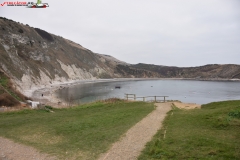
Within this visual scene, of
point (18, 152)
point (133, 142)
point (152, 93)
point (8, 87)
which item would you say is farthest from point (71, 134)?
point (152, 93)

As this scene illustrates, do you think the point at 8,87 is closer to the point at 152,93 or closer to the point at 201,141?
the point at 201,141

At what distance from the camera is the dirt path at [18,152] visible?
→ 9203 millimetres

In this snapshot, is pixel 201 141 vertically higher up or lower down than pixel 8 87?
lower down

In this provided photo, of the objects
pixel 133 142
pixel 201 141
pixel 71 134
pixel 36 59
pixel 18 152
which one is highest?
pixel 36 59

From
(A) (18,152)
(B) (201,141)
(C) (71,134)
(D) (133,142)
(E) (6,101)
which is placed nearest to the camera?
(B) (201,141)

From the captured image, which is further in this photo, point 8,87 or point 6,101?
point 8,87

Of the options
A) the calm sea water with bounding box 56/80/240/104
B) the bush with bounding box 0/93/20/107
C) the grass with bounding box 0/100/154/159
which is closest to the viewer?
the grass with bounding box 0/100/154/159

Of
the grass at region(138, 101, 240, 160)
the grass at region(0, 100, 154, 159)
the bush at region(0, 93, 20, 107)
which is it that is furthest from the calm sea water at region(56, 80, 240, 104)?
the grass at region(138, 101, 240, 160)

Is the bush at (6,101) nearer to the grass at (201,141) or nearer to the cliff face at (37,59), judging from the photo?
the cliff face at (37,59)

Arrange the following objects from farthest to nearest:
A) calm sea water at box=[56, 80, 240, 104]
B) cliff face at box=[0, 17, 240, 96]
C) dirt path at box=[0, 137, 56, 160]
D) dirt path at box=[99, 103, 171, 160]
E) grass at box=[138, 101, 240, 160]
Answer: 1. cliff face at box=[0, 17, 240, 96]
2. calm sea water at box=[56, 80, 240, 104]
3. dirt path at box=[0, 137, 56, 160]
4. dirt path at box=[99, 103, 171, 160]
5. grass at box=[138, 101, 240, 160]

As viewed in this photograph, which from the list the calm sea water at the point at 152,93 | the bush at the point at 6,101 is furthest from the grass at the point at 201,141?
the calm sea water at the point at 152,93

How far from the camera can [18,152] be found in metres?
9.95

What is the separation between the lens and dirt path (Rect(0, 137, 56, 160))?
9.20 metres

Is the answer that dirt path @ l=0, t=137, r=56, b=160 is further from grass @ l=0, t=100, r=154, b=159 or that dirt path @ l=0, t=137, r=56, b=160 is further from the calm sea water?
the calm sea water
